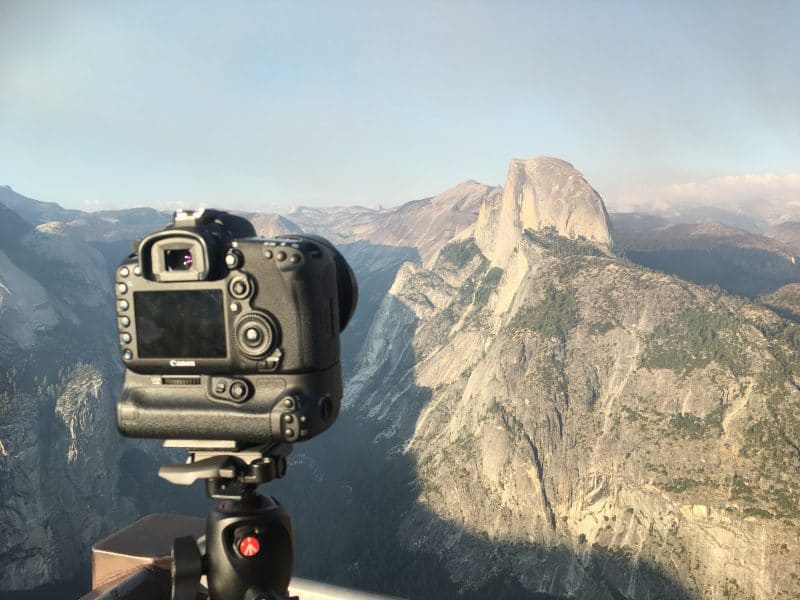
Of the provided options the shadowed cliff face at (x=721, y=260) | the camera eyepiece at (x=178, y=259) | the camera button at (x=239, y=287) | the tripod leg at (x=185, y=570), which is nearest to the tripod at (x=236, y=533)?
the tripod leg at (x=185, y=570)

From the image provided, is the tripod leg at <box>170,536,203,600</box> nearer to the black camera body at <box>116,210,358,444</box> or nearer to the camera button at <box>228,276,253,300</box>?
the black camera body at <box>116,210,358,444</box>

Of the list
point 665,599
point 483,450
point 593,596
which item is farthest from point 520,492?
point 665,599

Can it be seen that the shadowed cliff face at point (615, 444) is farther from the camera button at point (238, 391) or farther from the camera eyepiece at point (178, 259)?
the camera eyepiece at point (178, 259)

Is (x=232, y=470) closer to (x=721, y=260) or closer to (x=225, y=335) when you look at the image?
(x=225, y=335)

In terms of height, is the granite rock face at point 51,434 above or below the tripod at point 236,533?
below

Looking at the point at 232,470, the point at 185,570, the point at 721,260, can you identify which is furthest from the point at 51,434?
the point at 721,260

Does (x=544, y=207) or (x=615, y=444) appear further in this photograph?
(x=544, y=207)
